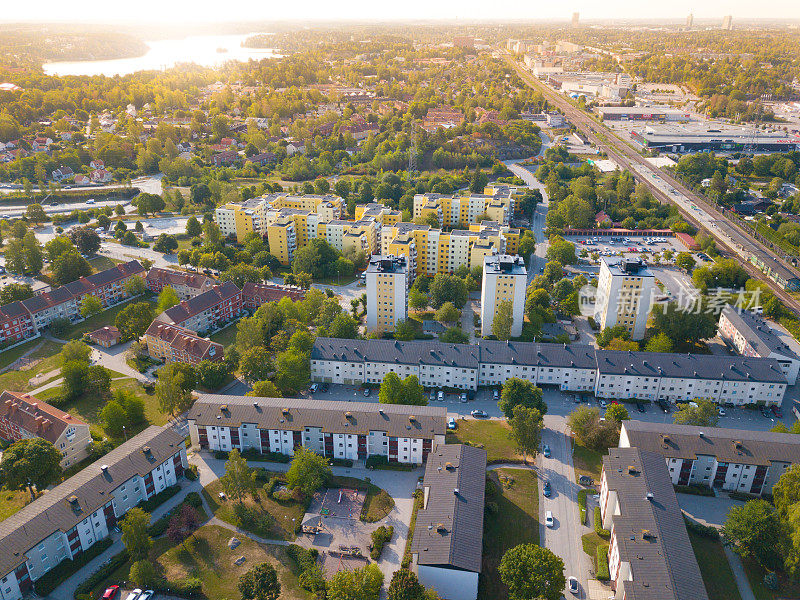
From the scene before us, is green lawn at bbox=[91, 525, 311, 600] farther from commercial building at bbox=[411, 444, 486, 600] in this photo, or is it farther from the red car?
commercial building at bbox=[411, 444, 486, 600]

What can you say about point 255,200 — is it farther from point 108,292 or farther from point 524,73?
point 524,73

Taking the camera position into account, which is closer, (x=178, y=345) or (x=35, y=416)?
(x=35, y=416)

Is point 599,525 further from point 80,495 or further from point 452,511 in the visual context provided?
point 80,495

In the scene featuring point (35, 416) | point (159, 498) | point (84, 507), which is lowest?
point (159, 498)

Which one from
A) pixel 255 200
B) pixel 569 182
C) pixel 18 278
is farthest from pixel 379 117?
pixel 18 278

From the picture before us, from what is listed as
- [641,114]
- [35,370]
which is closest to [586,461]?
[35,370]

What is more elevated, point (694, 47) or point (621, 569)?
point (694, 47)

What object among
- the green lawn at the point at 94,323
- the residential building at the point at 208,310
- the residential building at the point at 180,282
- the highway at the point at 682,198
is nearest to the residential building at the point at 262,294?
the residential building at the point at 208,310
